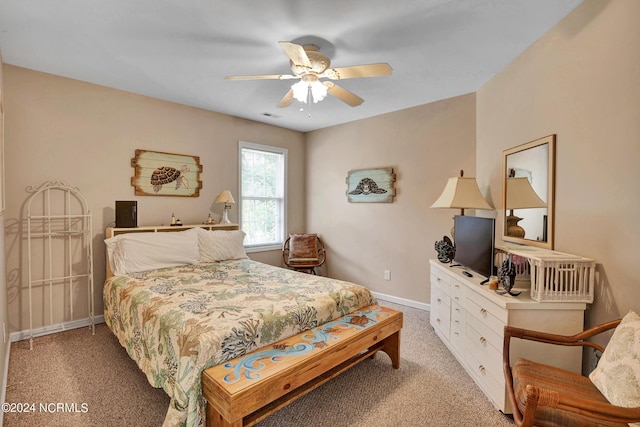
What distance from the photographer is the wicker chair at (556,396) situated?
Answer: 1.17m

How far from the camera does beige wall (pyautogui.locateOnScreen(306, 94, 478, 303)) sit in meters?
3.65

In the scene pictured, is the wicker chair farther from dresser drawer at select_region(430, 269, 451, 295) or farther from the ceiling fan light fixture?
the ceiling fan light fixture

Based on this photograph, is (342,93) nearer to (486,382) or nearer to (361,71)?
(361,71)

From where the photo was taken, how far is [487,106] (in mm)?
3148

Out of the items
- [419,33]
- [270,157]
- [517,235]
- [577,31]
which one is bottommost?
[517,235]

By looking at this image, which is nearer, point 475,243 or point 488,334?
point 488,334

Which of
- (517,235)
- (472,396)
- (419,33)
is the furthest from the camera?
(517,235)

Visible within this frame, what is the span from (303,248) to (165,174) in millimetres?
2157

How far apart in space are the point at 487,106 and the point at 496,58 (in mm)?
597

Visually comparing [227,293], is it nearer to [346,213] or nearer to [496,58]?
[346,213]

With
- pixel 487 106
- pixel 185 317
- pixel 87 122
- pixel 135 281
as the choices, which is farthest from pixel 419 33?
pixel 87 122

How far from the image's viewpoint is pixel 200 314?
192cm

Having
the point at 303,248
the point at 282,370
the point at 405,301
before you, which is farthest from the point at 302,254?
the point at 282,370

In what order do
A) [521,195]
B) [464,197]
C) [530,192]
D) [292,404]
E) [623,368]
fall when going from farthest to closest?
[464,197]
[521,195]
[530,192]
[292,404]
[623,368]
